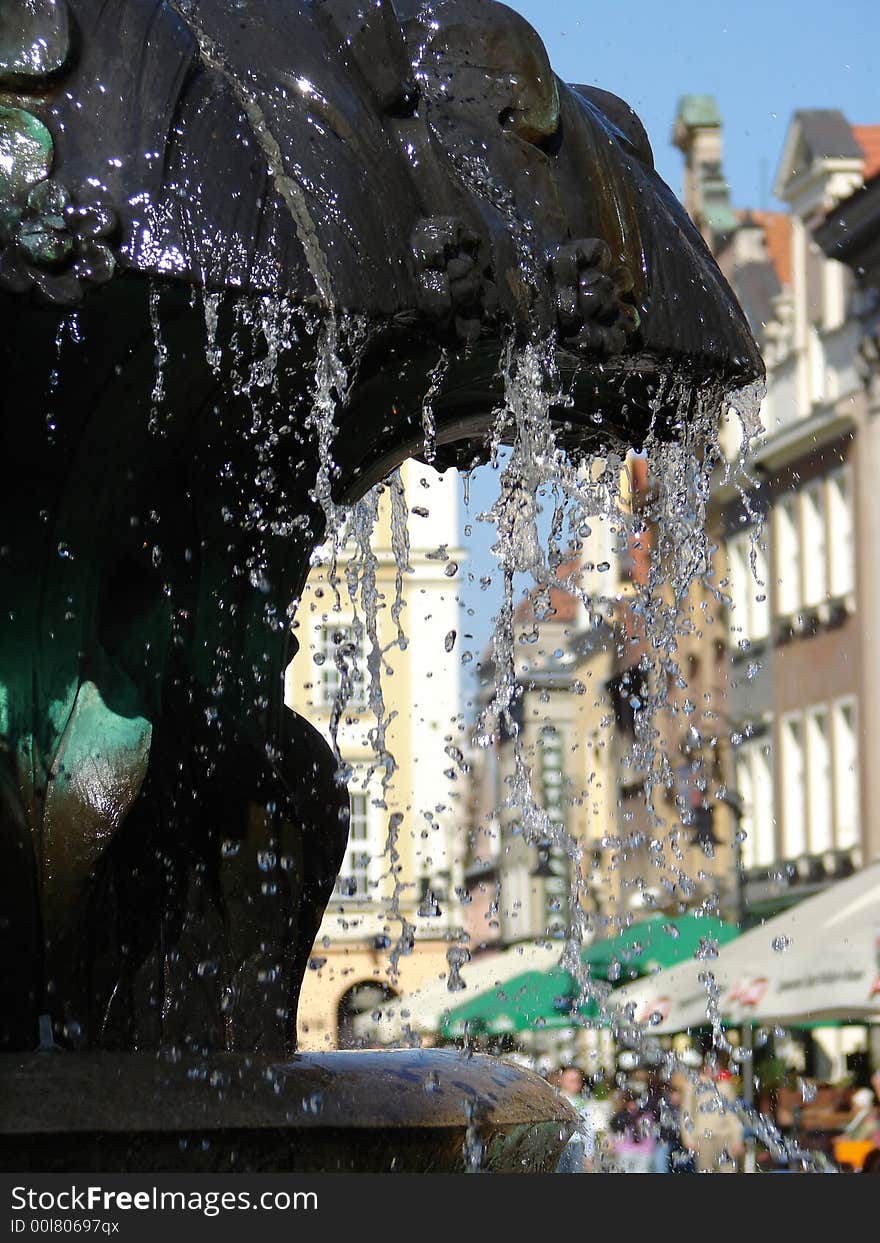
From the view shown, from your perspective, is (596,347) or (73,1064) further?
(596,347)

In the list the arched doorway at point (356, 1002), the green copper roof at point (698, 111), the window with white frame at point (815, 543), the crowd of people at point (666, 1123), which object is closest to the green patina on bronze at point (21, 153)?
the crowd of people at point (666, 1123)

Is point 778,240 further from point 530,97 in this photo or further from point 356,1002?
point 530,97

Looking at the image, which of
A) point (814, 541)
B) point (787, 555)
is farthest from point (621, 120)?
point (787, 555)

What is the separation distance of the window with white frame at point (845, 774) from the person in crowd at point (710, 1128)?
13.7m

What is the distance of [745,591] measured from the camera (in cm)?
3697

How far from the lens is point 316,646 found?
120 ft

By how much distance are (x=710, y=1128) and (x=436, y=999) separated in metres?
5.58

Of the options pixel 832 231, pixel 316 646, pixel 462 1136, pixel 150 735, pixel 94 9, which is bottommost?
pixel 462 1136

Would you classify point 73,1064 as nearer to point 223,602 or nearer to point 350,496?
point 223,602

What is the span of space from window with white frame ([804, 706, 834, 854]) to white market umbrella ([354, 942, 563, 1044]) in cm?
756

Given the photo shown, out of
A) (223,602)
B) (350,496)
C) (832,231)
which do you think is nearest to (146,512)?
(223,602)

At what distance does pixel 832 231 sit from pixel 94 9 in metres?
28.6

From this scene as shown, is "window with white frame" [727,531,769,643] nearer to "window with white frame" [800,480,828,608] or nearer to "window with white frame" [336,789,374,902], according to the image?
"window with white frame" [800,480,828,608]

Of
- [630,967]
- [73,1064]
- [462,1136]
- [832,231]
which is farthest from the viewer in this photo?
[832,231]
